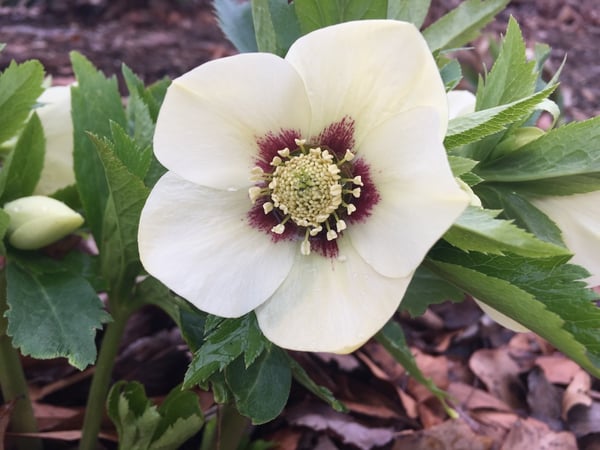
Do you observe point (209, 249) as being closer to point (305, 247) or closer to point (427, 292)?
point (305, 247)

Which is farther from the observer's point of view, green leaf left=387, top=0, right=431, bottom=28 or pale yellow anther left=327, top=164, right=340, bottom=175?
green leaf left=387, top=0, right=431, bottom=28

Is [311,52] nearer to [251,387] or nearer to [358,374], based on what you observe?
[251,387]

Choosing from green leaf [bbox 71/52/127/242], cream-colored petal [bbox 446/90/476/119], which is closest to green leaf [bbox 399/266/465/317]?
cream-colored petal [bbox 446/90/476/119]

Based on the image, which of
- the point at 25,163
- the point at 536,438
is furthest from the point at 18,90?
the point at 536,438

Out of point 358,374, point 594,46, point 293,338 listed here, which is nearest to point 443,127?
point 293,338

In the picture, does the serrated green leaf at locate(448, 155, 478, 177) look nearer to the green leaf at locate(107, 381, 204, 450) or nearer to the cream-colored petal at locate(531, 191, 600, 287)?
the cream-colored petal at locate(531, 191, 600, 287)
